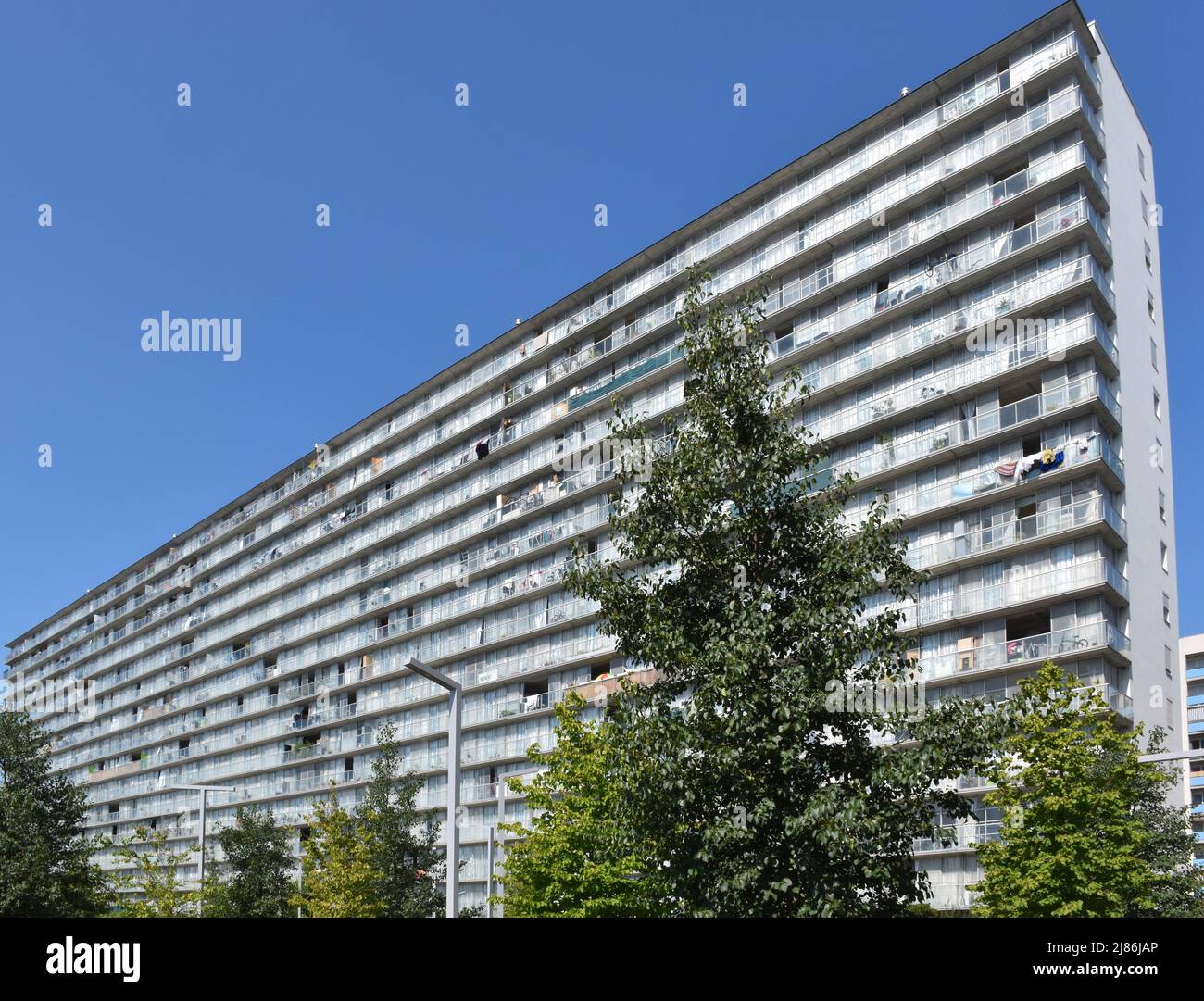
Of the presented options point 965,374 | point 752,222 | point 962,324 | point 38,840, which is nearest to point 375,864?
point 38,840

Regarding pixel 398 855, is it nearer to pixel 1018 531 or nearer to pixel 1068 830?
pixel 1018 531

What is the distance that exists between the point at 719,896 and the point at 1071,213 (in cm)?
3782

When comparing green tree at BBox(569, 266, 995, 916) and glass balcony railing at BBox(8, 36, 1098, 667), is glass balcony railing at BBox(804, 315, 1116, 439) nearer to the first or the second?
glass balcony railing at BBox(8, 36, 1098, 667)

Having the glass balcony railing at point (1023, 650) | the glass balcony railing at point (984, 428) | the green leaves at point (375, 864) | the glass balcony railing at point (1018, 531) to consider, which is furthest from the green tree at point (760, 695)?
the green leaves at point (375, 864)

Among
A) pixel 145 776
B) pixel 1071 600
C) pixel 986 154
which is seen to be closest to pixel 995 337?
pixel 986 154

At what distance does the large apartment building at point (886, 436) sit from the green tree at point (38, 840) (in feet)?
83.0

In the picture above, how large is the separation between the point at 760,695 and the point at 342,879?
37.8m

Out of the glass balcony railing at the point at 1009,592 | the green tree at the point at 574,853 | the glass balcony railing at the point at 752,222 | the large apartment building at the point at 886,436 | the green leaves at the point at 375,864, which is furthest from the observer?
the green leaves at the point at 375,864

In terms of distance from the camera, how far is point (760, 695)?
17625mm

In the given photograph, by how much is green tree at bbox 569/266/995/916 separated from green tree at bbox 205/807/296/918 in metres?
43.2

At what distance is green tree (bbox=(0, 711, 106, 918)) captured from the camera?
4709cm

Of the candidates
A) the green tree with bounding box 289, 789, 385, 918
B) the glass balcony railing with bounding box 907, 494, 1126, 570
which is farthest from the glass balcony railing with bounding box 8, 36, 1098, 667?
the green tree with bounding box 289, 789, 385, 918

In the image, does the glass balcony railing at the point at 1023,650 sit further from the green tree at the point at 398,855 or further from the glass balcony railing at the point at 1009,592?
the green tree at the point at 398,855

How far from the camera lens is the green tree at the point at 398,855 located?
53.5m
